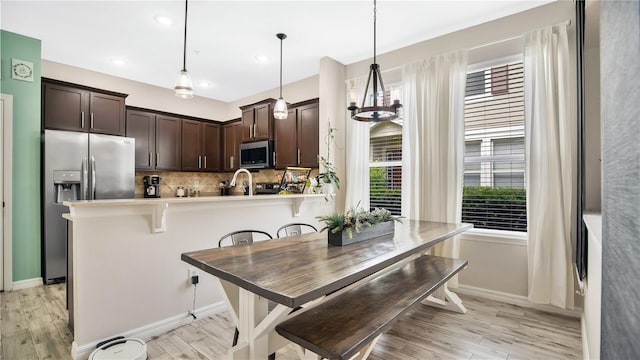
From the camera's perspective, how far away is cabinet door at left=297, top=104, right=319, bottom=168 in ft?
15.0

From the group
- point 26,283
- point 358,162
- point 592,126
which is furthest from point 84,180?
point 592,126

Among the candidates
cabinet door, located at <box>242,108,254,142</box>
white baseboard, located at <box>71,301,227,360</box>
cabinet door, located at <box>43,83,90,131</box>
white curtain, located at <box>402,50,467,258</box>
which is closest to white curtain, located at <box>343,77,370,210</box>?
white curtain, located at <box>402,50,467,258</box>

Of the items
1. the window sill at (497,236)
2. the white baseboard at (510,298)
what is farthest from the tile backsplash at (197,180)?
the white baseboard at (510,298)

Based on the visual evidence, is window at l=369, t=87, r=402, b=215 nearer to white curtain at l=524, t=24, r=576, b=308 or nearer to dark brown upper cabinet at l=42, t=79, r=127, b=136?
white curtain at l=524, t=24, r=576, b=308

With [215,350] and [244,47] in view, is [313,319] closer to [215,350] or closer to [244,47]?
[215,350]

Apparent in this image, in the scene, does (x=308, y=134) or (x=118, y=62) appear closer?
(x=118, y=62)

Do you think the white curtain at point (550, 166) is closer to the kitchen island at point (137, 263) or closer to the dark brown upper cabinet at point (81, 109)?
the kitchen island at point (137, 263)

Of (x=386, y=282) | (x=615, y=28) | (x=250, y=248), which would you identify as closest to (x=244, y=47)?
(x=250, y=248)

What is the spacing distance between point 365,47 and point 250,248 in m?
3.24

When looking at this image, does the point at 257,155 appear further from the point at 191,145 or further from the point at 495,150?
the point at 495,150

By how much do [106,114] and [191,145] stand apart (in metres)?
1.55

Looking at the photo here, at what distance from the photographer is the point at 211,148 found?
20.0 ft

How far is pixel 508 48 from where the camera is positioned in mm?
3234

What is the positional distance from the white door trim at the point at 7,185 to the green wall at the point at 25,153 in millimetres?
41
